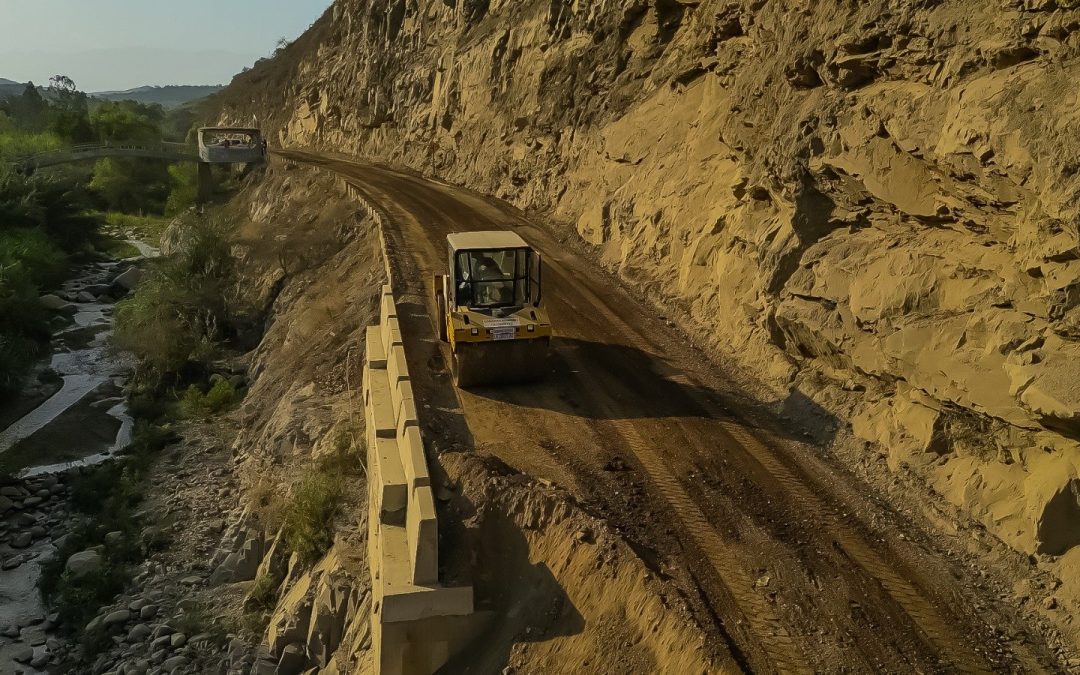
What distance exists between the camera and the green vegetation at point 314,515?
40.5 feet

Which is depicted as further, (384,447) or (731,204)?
(731,204)

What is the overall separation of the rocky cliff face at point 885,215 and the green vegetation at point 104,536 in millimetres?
12895

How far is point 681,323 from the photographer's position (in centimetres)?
1563

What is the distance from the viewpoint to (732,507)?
937 centimetres

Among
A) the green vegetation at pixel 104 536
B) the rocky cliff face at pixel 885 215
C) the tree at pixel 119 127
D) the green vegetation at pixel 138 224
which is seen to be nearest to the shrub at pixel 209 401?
the green vegetation at pixel 104 536

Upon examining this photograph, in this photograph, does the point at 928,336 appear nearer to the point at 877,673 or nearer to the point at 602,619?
the point at 877,673

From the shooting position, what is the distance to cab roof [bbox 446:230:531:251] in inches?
481

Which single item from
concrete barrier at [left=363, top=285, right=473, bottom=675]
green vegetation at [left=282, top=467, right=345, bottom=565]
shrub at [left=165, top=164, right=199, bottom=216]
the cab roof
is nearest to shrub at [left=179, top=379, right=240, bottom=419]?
green vegetation at [left=282, top=467, right=345, bottom=565]

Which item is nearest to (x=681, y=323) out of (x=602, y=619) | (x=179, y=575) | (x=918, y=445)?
(x=918, y=445)

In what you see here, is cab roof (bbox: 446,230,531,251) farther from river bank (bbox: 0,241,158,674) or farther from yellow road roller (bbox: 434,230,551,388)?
river bank (bbox: 0,241,158,674)

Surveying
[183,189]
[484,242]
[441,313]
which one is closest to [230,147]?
[183,189]

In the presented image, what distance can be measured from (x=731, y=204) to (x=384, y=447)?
9.15 meters

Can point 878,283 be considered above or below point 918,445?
above

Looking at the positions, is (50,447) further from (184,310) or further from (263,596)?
(263,596)
